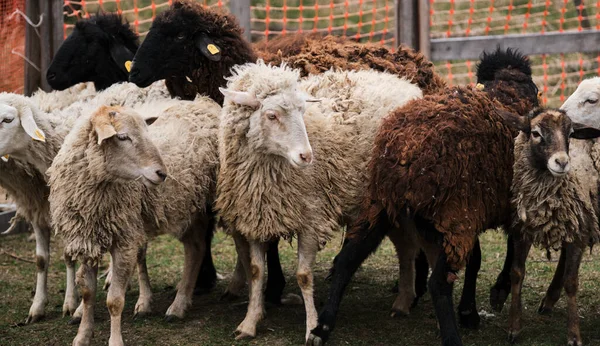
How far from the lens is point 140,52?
24.2 ft

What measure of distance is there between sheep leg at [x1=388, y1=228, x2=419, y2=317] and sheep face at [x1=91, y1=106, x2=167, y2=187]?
6.26ft

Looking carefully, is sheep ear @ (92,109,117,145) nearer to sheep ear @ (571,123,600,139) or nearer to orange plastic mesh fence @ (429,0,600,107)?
sheep ear @ (571,123,600,139)

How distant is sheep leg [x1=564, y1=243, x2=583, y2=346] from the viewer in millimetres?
5988

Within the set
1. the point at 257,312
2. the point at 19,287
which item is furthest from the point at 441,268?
the point at 19,287

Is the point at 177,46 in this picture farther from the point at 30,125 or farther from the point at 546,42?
the point at 546,42

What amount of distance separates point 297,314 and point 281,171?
4.04ft

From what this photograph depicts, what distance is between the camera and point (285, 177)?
629 cm

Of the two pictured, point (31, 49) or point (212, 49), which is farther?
point (31, 49)

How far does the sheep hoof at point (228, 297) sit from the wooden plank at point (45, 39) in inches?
151

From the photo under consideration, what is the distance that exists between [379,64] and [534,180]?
2065mm

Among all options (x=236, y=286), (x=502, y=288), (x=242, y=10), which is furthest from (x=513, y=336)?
(x=242, y=10)

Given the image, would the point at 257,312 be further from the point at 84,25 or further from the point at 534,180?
the point at 84,25

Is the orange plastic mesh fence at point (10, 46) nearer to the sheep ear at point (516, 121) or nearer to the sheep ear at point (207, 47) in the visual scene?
the sheep ear at point (207, 47)

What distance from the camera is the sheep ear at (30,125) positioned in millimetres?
6539
